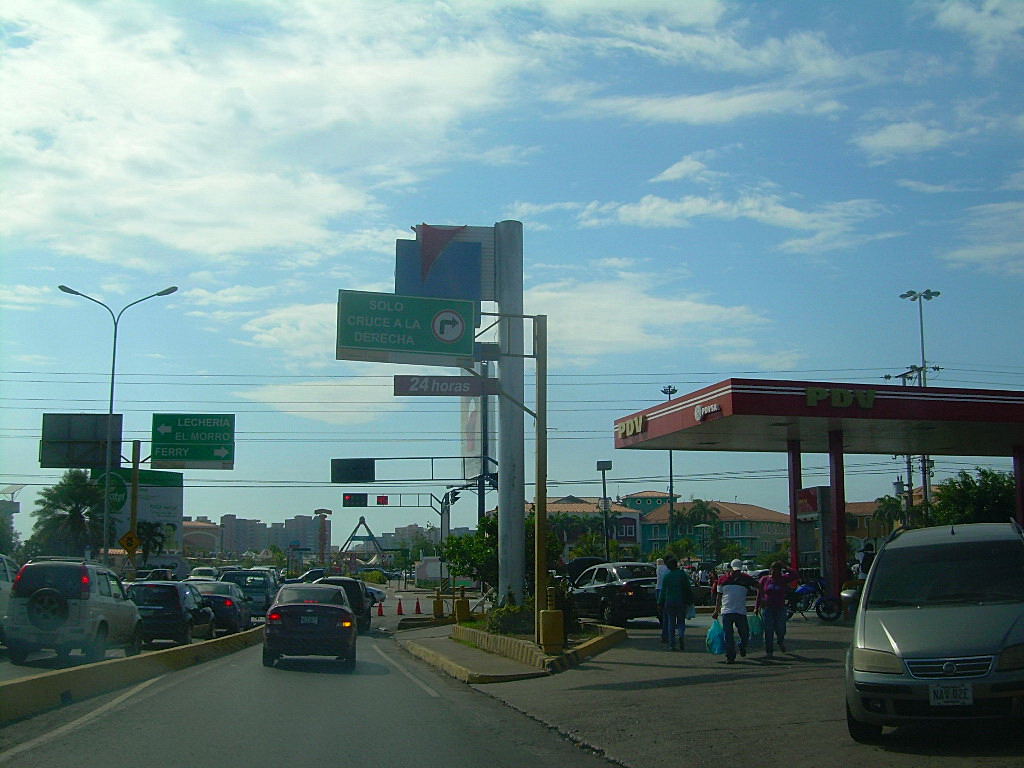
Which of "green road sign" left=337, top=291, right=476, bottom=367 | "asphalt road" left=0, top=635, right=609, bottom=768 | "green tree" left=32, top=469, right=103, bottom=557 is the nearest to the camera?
"asphalt road" left=0, top=635, right=609, bottom=768

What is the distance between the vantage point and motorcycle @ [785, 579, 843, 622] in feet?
83.8

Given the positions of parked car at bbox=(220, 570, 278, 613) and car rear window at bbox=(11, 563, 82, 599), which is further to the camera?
parked car at bbox=(220, 570, 278, 613)

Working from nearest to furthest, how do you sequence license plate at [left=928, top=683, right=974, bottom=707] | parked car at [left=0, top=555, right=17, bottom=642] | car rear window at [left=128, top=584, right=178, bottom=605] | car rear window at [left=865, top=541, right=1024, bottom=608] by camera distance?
license plate at [left=928, top=683, right=974, bottom=707] < car rear window at [left=865, top=541, right=1024, bottom=608] < parked car at [left=0, top=555, right=17, bottom=642] < car rear window at [left=128, top=584, right=178, bottom=605]

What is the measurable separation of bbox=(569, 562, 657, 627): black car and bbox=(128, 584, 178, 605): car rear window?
31.1ft

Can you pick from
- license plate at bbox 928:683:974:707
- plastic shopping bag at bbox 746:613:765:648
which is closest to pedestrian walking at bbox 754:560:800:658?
plastic shopping bag at bbox 746:613:765:648

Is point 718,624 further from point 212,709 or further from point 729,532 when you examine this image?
point 729,532

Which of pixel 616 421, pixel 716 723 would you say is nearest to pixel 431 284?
pixel 616 421

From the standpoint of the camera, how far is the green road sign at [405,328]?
23969 mm

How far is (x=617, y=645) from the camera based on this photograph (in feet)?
69.6

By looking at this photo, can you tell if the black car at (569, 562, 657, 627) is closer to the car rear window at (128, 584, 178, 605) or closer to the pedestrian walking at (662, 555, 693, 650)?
the pedestrian walking at (662, 555, 693, 650)

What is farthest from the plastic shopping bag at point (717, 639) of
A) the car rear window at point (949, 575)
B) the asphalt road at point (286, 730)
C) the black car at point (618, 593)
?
the black car at point (618, 593)

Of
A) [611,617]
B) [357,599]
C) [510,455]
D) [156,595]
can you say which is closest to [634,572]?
[611,617]

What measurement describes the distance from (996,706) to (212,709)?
28.4ft

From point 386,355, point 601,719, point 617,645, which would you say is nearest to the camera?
point 601,719
